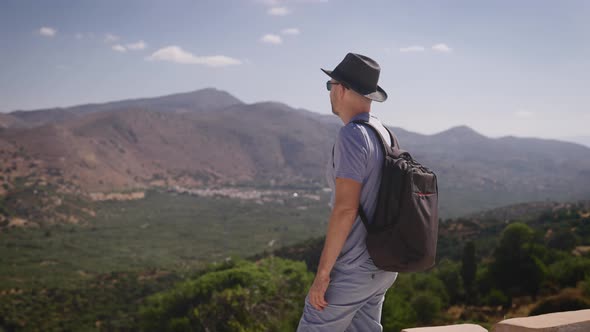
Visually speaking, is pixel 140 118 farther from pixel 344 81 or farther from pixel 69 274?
pixel 344 81

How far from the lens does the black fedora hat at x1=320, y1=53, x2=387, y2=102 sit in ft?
7.75

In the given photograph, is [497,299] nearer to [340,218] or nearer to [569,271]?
[569,271]

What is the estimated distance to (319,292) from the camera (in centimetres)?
224

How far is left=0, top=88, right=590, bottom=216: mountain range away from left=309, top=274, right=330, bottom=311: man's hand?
75231 millimetres

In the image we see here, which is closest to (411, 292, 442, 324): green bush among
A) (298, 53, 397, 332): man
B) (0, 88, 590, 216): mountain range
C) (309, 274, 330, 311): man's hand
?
(298, 53, 397, 332): man

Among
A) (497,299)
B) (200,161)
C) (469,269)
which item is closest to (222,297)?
(497,299)

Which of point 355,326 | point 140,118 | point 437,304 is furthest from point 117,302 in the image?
point 140,118

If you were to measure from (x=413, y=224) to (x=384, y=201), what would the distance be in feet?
0.55

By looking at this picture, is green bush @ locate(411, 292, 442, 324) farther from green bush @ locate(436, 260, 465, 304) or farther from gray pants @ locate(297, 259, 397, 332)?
gray pants @ locate(297, 259, 397, 332)

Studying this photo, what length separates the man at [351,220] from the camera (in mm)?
2168

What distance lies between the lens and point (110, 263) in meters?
48.2

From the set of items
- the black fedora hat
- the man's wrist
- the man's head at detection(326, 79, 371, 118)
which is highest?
the black fedora hat

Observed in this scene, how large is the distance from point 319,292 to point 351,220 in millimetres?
393

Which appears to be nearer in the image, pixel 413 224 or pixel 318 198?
pixel 413 224
